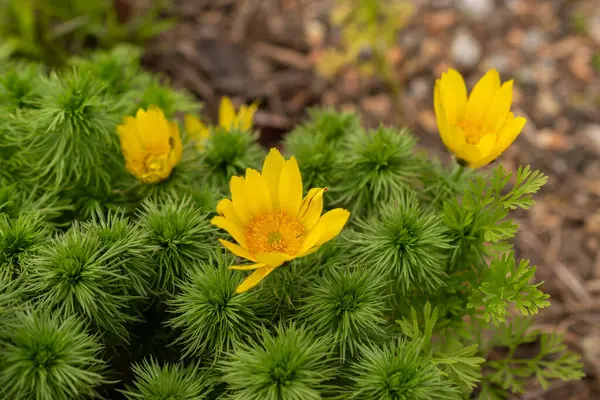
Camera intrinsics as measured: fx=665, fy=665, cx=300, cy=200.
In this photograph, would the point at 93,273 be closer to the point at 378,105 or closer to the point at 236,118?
the point at 236,118

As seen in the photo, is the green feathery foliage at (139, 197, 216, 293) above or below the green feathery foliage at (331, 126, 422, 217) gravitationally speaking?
below

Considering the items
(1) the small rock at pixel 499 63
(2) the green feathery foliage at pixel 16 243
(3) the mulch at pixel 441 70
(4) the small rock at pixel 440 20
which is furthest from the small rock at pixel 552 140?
(2) the green feathery foliage at pixel 16 243

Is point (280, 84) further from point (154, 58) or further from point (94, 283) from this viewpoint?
point (94, 283)

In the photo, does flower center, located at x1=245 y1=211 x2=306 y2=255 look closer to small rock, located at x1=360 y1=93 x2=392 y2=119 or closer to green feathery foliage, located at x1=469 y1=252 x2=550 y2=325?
green feathery foliage, located at x1=469 y1=252 x2=550 y2=325

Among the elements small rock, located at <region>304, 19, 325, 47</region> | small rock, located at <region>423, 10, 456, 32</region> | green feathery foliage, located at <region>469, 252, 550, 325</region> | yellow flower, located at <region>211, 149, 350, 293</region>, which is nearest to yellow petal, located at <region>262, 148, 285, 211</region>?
yellow flower, located at <region>211, 149, 350, 293</region>

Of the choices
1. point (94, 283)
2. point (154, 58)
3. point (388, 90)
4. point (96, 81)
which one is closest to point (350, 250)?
point (94, 283)

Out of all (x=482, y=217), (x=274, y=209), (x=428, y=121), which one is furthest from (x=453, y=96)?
(x=428, y=121)
